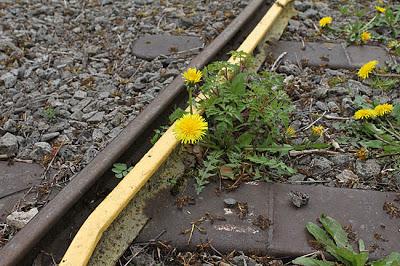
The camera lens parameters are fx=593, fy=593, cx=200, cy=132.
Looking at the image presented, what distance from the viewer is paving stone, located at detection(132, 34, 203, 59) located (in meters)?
4.47

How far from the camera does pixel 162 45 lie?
4.59 meters

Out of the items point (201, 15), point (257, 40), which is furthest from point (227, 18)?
point (257, 40)

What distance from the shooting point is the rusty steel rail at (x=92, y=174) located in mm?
2408

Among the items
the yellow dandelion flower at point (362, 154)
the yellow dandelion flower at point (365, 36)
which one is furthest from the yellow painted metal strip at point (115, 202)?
the yellow dandelion flower at point (365, 36)

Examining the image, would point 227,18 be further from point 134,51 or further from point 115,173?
point 115,173

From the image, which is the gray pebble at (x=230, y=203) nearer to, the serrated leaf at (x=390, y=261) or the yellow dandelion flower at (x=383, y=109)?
the serrated leaf at (x=390, y=261)

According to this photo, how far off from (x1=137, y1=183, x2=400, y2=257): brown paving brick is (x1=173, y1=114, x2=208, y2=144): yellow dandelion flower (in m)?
0.27

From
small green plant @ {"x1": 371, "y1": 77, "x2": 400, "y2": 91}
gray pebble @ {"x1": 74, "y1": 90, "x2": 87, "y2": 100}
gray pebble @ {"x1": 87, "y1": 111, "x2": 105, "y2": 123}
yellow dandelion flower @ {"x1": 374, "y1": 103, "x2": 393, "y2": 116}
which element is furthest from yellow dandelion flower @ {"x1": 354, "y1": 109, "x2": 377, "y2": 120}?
gray pebble @ {"x1": 74, "y1": 90, "x2": 87, "y2": 100}

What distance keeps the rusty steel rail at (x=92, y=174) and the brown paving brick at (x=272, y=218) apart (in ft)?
1.01

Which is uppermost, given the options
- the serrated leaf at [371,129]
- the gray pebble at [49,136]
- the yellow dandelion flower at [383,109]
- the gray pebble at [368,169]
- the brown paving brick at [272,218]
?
the yellow dandelion flower at [383,109]

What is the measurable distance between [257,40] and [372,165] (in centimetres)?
141

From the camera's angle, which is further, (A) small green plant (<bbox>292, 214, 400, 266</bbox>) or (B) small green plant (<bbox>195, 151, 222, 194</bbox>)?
(B) small green plant (<bbox>195, 151, 222, 194</bbox>)

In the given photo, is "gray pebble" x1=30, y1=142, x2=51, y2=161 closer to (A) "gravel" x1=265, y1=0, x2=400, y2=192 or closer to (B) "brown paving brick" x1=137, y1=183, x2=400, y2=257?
(B) "brown paving brick" x1=137, y1=183, x2=400, y2=257

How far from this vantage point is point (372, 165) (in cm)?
311
